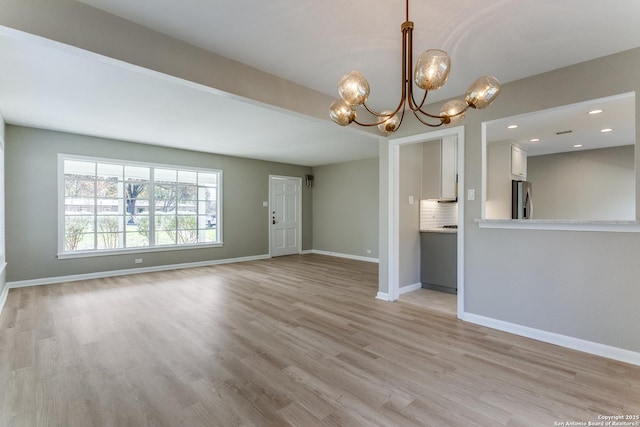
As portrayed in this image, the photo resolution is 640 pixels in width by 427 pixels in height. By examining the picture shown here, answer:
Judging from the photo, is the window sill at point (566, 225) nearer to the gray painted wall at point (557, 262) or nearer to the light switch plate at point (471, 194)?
the gray painted wall at point (557, 262)

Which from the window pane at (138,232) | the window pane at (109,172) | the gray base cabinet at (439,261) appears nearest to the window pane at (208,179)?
the window pane at (138,232)

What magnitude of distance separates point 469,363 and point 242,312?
7.91ft

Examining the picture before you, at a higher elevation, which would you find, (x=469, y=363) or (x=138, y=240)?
(x=138, y=240)

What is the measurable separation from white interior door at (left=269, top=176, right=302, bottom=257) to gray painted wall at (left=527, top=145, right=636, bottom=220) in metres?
5.61

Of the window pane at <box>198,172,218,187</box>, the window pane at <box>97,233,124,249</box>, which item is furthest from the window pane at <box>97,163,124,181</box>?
the window pane at <box>198,172,218,187</box>

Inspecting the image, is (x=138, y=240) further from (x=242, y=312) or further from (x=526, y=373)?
(x=526, y=373)

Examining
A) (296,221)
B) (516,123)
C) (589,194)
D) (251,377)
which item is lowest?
(251,377)

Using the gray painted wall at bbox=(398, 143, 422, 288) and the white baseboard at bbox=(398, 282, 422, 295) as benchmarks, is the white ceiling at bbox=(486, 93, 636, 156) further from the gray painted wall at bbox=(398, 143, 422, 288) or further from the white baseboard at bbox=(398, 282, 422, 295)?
the white baseboard at bbox=(398, 282, 422, 295)

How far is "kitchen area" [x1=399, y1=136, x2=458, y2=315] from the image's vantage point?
168 inches

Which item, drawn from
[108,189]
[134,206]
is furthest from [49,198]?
[134,206]

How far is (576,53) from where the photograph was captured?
7.84 ft

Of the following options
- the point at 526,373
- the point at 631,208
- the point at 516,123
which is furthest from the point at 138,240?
the point at 631,208

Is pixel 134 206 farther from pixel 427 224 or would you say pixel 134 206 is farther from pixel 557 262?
pixel 557 262

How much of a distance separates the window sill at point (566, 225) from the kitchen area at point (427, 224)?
1209 millimetres
